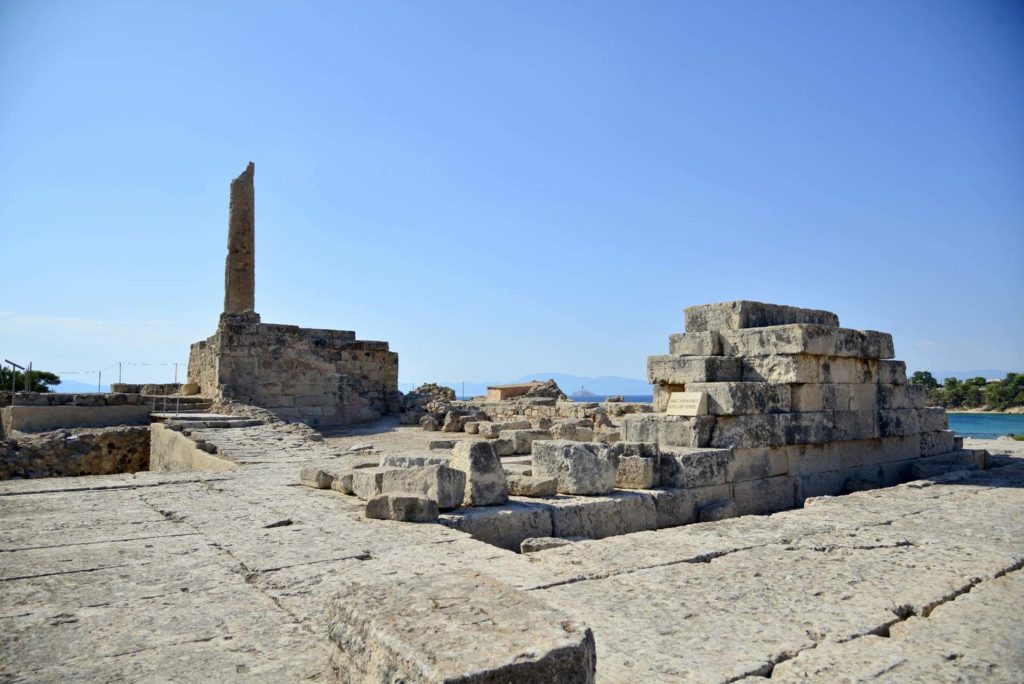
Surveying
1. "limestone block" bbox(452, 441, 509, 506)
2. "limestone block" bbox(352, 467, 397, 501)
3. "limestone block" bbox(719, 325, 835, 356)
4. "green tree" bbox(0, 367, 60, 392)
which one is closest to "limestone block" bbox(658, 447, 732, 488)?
"limestone block" bbox(719, 325, 835, 356)

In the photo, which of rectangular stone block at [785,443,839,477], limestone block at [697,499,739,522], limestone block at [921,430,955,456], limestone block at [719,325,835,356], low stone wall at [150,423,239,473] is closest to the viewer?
limestone block at [697,499,739,522]

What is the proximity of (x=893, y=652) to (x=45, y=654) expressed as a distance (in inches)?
134

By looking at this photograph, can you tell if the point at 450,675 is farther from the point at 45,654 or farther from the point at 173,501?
the point at 173,501

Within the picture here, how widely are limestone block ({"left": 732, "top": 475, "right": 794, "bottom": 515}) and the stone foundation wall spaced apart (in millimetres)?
10228

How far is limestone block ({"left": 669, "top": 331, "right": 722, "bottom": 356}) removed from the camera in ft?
27.5

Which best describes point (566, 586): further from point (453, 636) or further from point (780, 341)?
point (780, 341)

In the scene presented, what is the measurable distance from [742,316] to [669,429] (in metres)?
1.74

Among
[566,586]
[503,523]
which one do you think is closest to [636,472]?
[503,523]

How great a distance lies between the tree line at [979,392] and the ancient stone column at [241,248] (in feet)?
138

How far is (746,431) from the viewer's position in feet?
24.6

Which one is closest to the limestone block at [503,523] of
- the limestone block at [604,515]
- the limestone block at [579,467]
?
the limestone block at [604,515]

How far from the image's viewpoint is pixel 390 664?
86.7 inches

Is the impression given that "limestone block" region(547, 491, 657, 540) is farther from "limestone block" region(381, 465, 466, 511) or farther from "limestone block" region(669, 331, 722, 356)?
"limestone block" region(669, 331, 722, 356)

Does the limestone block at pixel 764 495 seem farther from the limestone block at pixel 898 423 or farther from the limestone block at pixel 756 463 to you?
the limestone block at pixel 898 423
